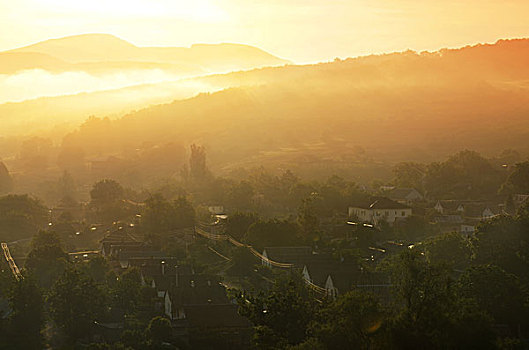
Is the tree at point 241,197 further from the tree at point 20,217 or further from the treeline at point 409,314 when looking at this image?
the treeline at point 409,314

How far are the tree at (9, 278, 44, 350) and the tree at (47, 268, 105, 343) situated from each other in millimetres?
523

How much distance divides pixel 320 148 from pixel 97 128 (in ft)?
112

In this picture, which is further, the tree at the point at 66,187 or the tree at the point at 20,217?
the tree at the point at 66,187

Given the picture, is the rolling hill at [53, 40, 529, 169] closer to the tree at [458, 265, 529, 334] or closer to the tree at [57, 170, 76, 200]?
the tree at [57, 170, 76, 200]

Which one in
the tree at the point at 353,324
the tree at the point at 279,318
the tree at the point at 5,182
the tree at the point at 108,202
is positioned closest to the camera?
the tree at the point at 353,324

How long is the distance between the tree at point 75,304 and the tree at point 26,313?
0.52 meters

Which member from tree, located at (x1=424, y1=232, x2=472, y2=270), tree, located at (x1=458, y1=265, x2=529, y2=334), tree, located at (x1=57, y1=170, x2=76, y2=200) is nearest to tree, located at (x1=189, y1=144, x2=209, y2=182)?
tree, located at (x1=57, y1=170, x2=76, y2=200)

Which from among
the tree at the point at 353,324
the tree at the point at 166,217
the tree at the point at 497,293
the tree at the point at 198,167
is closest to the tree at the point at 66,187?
the tree at the point at 198,167

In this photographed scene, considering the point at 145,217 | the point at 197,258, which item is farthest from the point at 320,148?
the point at 197,258

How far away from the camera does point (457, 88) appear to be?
151250 millimetres

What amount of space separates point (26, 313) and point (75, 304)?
176 centimetres

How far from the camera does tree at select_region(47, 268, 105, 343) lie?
3003 cm

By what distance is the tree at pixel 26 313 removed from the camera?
29812 millimetres

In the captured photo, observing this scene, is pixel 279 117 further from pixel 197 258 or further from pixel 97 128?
pixel 197 258
